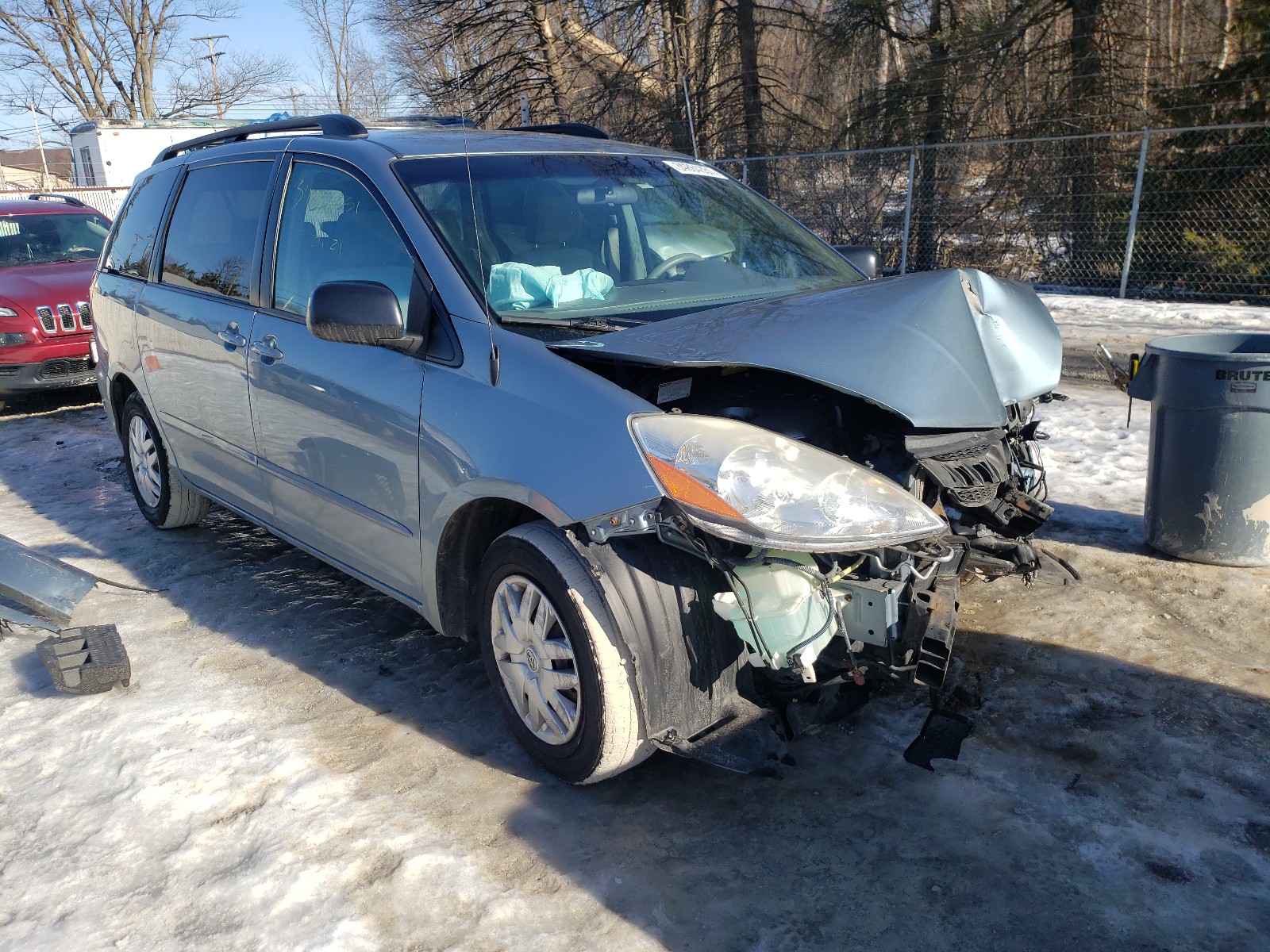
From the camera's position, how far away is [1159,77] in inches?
539

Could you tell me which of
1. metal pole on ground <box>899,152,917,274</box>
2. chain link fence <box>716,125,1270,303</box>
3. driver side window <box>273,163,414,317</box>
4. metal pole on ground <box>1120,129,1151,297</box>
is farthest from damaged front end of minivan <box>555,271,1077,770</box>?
metal pole on ground <box>899,152,917,274</box>

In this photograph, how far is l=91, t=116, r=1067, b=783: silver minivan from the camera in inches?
108

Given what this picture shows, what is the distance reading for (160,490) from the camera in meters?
5.55

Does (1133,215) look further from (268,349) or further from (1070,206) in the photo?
(268,349)

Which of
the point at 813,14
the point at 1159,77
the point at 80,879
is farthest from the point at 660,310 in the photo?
the point at 813,14

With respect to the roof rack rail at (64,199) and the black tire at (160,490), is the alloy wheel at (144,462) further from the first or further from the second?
the roof rack rail at (64,199)

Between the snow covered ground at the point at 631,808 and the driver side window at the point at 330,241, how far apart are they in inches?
57.0

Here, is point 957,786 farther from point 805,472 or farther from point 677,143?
point 677,143

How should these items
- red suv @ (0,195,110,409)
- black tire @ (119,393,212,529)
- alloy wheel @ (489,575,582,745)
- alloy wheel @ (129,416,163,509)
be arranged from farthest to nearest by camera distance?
red suv @ (0,195,110,409) → alloy wheel @ (129,416,163,509) → black tire @ (119,393,212,529) → alloy wheel @ (489,575,582,745)

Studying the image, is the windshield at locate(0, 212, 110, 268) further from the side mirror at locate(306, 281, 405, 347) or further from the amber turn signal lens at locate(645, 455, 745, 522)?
the amber turn signal lens at locate(645, 455, 745, 522)

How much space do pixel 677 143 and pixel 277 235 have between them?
16.6 m

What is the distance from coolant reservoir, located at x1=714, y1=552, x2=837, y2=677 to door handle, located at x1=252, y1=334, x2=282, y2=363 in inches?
84.7

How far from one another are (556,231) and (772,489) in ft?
4.95

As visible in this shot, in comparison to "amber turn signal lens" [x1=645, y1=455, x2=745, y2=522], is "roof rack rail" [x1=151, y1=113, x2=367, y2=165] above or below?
above
